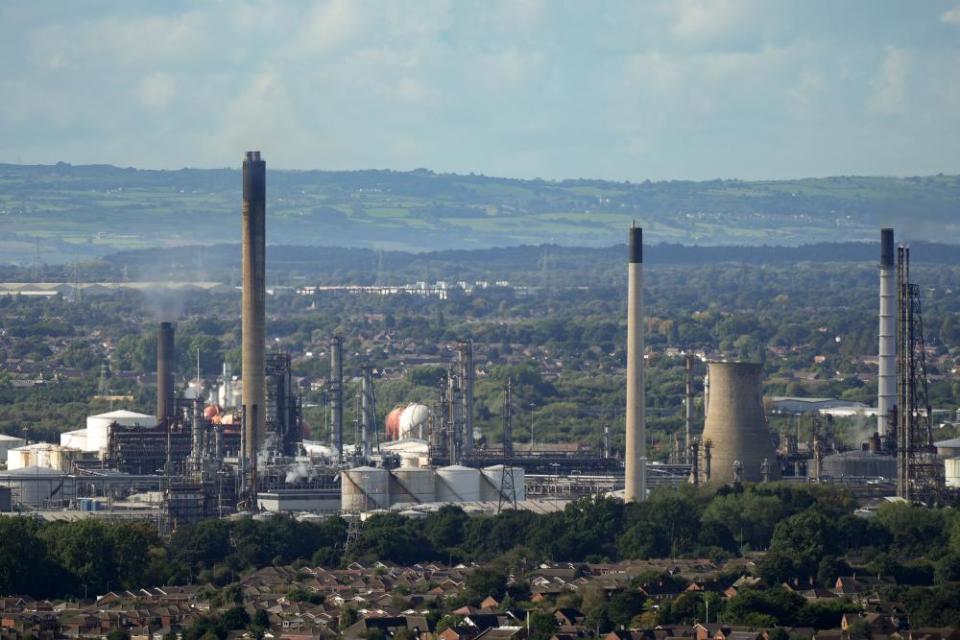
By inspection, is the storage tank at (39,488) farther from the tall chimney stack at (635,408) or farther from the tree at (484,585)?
the tree at (484,585)

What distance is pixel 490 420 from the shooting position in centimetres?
10544

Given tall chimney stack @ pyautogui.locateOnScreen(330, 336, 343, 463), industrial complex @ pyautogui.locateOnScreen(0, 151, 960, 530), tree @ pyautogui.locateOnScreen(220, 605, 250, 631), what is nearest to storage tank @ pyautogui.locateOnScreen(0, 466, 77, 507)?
industrial complex @ pyautogui.locateOnScreen(0, 151, 960, 530)

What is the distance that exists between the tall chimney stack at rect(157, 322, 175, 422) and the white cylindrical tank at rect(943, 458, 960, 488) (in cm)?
2263

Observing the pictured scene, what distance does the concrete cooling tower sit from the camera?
7294 centimetres

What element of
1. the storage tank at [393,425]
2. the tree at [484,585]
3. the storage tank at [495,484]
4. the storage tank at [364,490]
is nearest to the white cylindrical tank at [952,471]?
the storage tank at [495,484]

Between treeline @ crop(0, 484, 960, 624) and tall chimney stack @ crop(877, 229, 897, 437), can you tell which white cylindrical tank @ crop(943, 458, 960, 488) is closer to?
tall chimney stack @ crop(877, 229, 897, 437)

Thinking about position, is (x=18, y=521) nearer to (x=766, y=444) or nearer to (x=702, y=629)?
(x=702, y=629)

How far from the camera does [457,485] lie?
72.8 meters

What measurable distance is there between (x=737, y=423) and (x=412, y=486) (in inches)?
324

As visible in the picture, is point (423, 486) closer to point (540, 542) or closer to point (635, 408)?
point (635, 408)

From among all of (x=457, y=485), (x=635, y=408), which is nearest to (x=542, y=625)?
(x=635, y=408)

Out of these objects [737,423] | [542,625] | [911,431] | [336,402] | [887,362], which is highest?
[887,362]

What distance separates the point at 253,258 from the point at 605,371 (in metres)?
54.7

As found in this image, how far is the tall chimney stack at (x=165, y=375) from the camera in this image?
88250 millimetres
